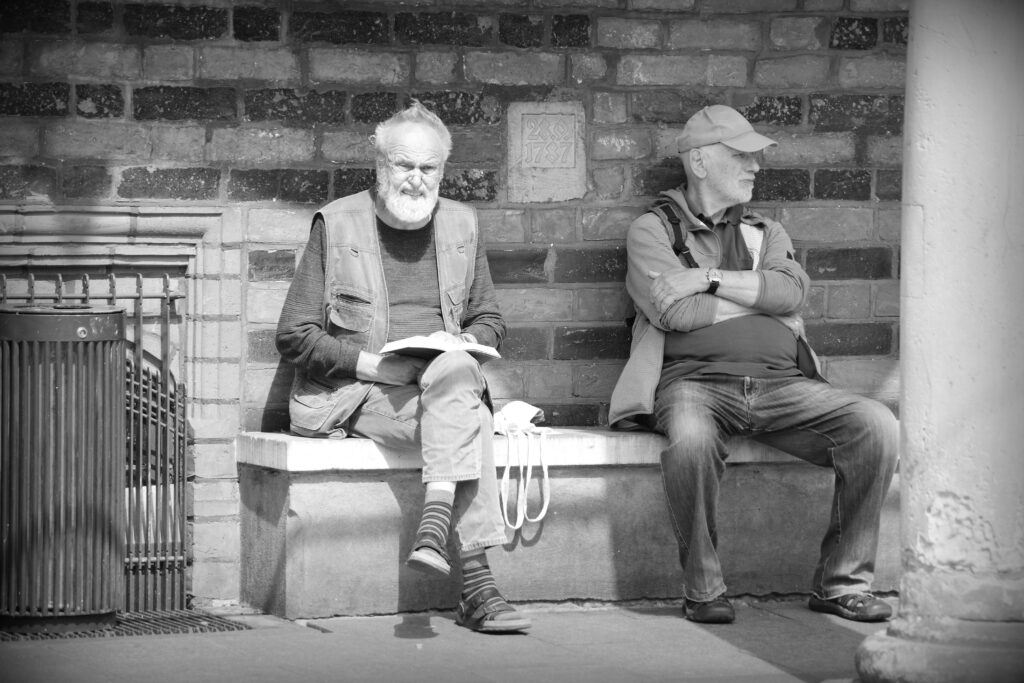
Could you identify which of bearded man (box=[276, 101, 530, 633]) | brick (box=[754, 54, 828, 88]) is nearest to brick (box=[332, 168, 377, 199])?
bearded man (box=[276, 101, 530, 633])

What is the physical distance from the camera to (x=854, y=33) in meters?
6.90

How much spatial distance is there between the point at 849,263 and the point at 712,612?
174 centimetres

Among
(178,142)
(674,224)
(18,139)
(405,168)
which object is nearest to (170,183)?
(178,142)

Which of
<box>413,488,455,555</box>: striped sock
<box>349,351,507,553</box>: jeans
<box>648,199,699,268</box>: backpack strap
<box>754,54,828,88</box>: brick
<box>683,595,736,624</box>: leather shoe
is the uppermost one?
<box>754,54,828,88</box>: brick

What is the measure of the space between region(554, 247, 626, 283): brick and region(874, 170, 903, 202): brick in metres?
1.08

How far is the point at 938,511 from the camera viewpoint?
452 centimetres

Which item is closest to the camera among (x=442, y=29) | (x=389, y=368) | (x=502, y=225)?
(x=389, y=368)

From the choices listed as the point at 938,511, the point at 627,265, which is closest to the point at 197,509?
the point at 627,265

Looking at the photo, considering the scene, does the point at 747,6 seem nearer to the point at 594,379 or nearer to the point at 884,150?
the point at 884,150

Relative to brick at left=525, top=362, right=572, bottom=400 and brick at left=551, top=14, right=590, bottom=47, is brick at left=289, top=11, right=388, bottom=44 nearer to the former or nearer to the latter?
brick at left=551, top=14, right=590, bottom=47

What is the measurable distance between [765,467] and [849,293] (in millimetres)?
966

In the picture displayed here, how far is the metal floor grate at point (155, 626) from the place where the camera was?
556cm

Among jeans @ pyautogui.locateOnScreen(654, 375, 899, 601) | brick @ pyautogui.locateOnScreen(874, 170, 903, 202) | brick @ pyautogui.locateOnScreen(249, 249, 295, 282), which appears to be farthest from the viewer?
brick @ pyautogui.locateOnScreen(874, 170, 903, 202)

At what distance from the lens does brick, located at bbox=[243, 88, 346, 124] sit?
631 centimetres
